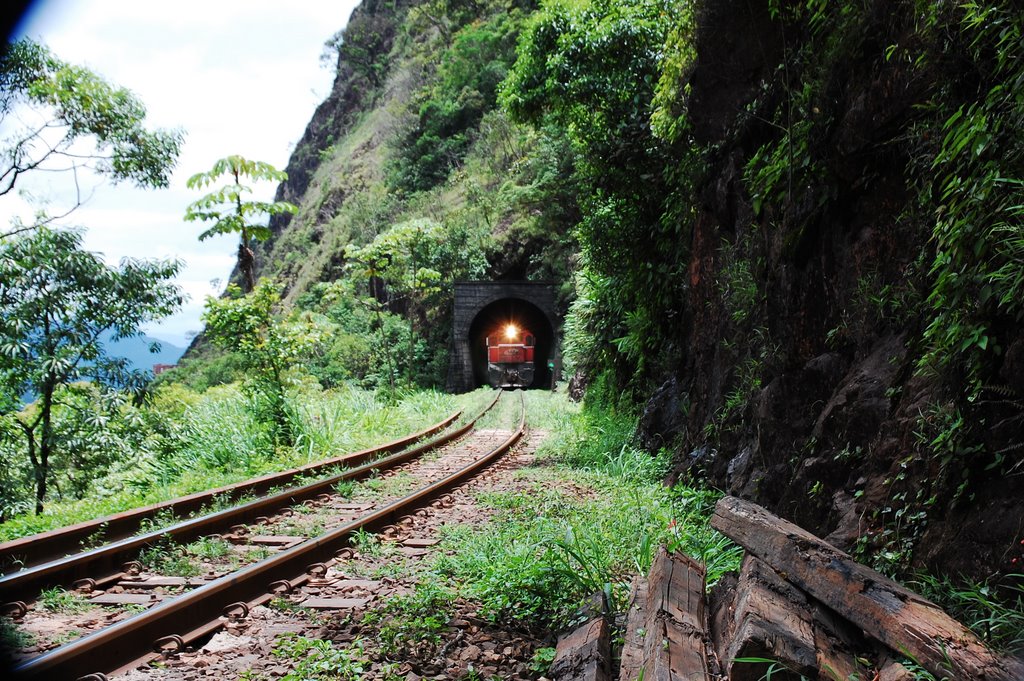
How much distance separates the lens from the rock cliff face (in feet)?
8.54

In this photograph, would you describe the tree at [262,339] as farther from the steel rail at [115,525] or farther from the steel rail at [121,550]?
the steel rail at [121,550]

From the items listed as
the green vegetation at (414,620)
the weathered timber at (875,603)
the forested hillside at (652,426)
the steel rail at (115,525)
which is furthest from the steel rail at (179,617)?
the weathered timber at (875,603)

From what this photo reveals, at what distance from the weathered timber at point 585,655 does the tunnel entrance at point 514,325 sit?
26677mm

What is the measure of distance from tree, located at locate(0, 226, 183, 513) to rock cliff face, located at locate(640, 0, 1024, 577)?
27.1 ft

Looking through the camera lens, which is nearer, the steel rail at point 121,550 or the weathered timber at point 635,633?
the weathered timber at point 635,633

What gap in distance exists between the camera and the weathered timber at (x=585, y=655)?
262 cm

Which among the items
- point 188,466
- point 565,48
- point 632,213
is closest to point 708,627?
point 632,213

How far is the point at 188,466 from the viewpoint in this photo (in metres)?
8.61

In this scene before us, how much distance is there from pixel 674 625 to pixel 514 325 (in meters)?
28.3

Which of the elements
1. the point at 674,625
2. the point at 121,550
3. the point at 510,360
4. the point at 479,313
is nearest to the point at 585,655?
the point at 674,625

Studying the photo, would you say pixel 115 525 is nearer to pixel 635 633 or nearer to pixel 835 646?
pixel 635 633

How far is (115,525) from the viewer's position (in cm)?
512

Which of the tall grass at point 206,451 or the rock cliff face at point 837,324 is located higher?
the rock cliff face at point 837,324

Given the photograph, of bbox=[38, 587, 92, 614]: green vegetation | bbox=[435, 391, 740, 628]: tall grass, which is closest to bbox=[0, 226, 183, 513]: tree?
bbox=[38, 587, 92, 614]: green vegetation
